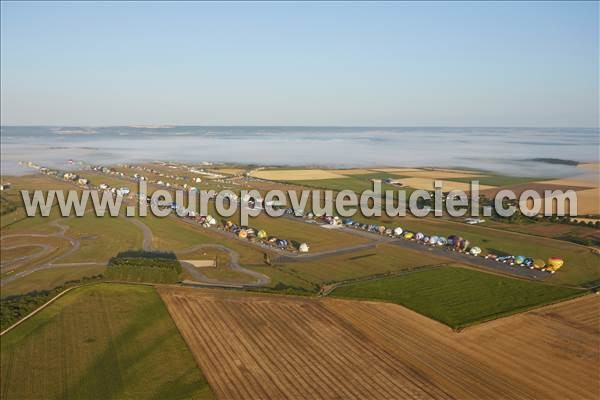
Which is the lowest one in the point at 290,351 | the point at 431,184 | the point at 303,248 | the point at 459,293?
the point at 290,351

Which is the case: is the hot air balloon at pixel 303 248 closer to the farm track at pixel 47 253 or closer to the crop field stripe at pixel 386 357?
the crop field stripe at pixel 386 357

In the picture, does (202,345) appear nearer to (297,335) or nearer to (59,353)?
(297,335)

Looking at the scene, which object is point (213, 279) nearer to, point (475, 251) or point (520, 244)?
point (475, 251)

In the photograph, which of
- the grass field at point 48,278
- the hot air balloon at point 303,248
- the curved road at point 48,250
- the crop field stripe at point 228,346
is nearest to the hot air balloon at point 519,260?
the hot air balloon at point 303,248

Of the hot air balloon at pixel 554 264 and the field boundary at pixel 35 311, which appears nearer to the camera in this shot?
the field boundary at pixel 35 311

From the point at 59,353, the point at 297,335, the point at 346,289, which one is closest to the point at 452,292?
the point at 346,289

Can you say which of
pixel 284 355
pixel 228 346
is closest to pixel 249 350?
pixel 228 346
